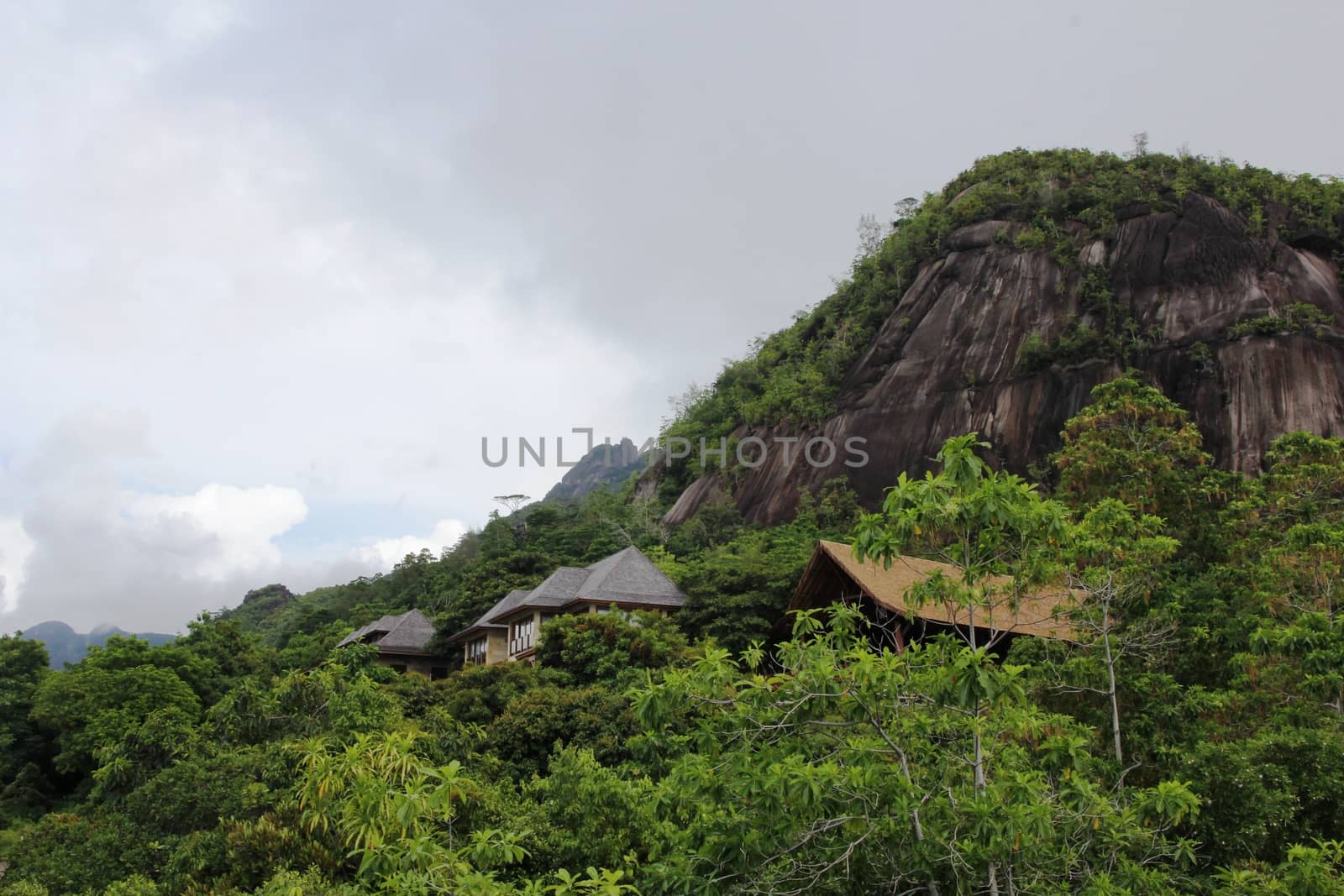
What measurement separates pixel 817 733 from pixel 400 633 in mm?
31845

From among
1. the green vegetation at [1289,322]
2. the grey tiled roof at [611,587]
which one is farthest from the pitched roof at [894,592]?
the green vegetation at [1289,322]

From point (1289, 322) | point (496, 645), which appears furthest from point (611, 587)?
point (1289, 322)

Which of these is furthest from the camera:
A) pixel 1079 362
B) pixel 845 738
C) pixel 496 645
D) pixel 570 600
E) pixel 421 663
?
pixel 1079 362

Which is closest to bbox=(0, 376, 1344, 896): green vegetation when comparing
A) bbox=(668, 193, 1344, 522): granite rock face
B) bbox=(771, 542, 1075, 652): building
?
bbox=(771, 542, 1075, 652): building

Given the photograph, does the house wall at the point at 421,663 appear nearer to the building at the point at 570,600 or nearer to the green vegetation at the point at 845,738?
the building at the point at 570,600

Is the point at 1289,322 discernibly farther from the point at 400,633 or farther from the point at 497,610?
the point at 400,633

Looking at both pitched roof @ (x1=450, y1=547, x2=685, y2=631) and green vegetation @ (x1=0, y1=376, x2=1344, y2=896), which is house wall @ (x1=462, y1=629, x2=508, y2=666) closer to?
pitched roof @ (x1=450, y1=547, x2=685, y2=631)

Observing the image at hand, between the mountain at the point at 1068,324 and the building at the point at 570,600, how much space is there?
1317 cm

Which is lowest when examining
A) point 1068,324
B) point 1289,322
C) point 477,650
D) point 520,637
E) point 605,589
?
point 477,650

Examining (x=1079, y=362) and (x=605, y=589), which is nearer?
(x=605, y=589)

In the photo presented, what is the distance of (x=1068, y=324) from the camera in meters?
37.7

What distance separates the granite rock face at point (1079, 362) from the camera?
32.2 meters

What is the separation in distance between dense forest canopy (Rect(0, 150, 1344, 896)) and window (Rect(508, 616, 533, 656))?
324 centimetres

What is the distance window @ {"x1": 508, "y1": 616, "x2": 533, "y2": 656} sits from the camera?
29.1m
